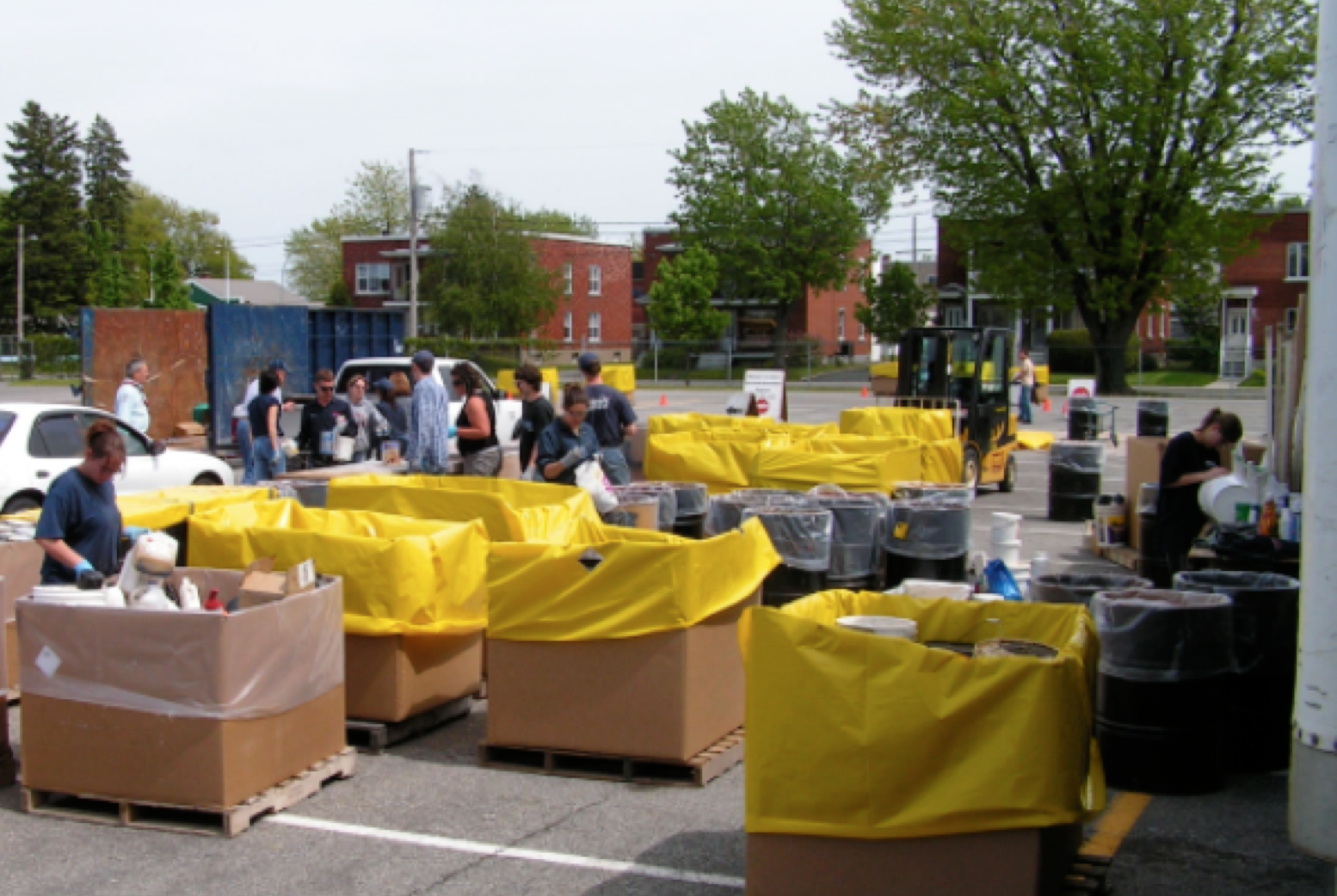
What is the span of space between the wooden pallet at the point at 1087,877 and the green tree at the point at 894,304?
175 feet

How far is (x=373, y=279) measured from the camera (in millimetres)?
75125

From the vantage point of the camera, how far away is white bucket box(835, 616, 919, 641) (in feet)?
16.9

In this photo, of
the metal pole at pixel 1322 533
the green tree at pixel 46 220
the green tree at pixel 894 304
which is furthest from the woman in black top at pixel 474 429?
the green tree at pixel 46 220

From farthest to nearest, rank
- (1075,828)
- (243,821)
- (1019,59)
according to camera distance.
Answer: (1019,59) < (243,821) < (1075,828)

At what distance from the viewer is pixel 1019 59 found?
4303 cm

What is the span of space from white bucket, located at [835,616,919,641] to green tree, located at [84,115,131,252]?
3515 inches

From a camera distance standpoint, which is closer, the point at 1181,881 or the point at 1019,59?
the point at 1181,881

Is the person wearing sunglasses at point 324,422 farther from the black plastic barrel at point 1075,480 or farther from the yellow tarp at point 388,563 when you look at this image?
the black plastic barrel at point 1075,480

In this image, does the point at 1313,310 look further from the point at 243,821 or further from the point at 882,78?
the point at 882,78

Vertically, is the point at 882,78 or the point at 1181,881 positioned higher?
the point at 882,78

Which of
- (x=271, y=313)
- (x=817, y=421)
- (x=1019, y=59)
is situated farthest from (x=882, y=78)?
(x=271, y=313)

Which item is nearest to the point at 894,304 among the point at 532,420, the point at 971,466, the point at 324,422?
the point at 971,466

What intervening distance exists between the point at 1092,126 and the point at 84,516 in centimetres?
4113

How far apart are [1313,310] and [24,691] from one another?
18.0 feet
